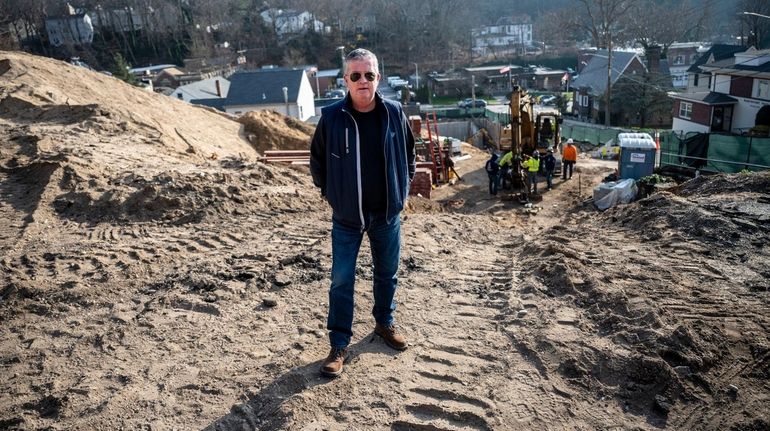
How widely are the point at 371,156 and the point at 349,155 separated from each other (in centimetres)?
14

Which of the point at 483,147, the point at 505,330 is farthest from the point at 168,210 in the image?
the point at 483,147

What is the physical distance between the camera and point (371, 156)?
131 inches

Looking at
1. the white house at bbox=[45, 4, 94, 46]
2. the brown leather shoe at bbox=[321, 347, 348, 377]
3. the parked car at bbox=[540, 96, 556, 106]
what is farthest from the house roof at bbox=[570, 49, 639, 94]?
the white house at bbox=[45, 4, 94, 46]

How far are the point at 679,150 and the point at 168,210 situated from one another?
19.1 metres

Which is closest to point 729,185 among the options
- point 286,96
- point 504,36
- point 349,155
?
point 349,155

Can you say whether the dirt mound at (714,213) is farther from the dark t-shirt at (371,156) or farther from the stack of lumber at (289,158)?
the stack of lumber at (289,158)

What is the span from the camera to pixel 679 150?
20344 millimetres

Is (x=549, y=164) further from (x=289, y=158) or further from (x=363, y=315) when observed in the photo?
(x=363, y=315)

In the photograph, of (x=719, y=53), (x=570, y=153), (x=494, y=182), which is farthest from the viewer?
(x=719, y=53)

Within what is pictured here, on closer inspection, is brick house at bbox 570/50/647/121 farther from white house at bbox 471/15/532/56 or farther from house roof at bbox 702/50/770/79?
white house at bbox 471/15/532/56

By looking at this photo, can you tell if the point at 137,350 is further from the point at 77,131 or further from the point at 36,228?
the point at 77,131

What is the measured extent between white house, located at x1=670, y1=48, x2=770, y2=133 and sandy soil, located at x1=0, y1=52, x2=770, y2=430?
70.3 ft

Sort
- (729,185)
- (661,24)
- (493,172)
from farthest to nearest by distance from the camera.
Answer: (661,24) → (493,172) → (729,185)

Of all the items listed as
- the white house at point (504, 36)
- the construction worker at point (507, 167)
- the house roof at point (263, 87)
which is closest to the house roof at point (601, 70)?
the house roof at point (263, 87)
